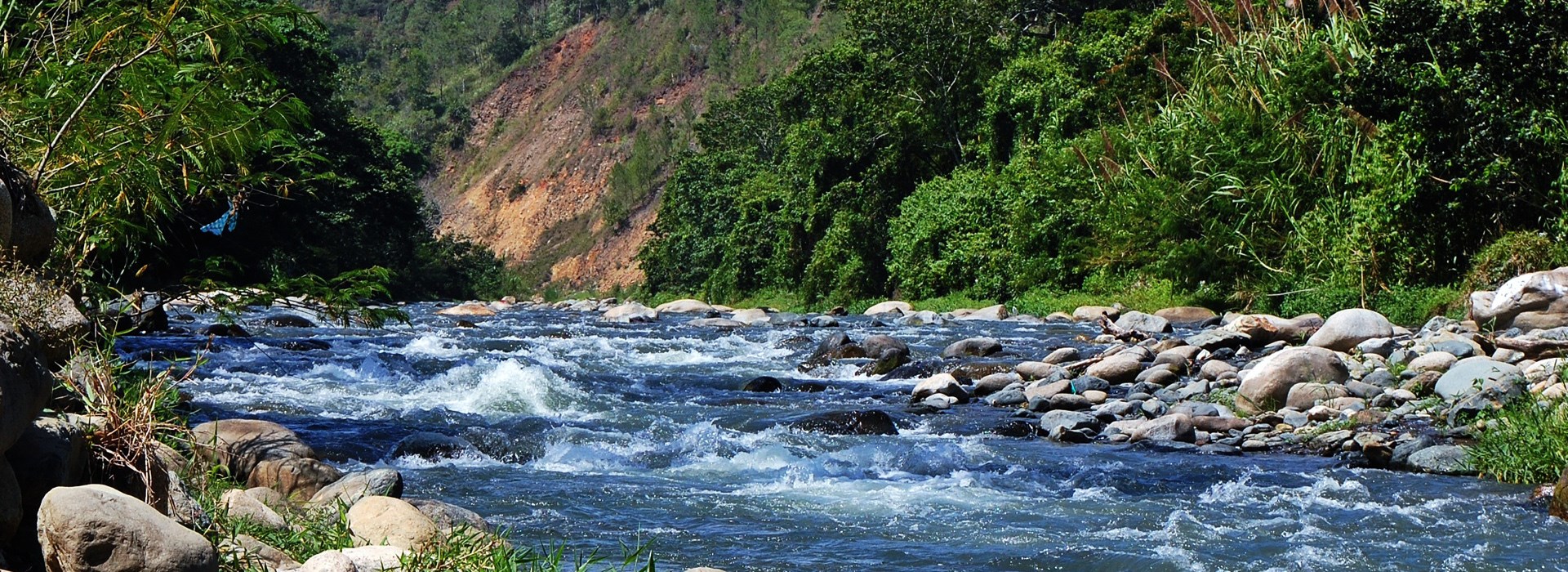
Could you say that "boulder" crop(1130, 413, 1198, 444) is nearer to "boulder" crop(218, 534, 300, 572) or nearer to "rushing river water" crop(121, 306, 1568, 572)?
"rushing river water" crop(121, 306, 1568, 572)

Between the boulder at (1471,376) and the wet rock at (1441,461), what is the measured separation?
1377mm

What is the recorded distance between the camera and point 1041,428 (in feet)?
31.2

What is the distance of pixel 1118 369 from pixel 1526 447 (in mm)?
4817

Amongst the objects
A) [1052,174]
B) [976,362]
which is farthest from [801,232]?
[976,362]

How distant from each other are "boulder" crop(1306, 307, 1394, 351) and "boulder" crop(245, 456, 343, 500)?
897 centimetres

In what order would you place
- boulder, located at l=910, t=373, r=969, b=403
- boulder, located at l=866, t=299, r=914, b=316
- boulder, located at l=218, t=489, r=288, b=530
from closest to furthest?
boulder, located at l=218, t=489, r=288, b=530, boulder, located at l=910, t=373, r=969, b=403, boulder, located at l=866, t=299, r=914, b=316

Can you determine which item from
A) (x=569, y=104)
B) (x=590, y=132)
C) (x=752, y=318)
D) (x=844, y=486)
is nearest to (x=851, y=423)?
(x=844, y=486)

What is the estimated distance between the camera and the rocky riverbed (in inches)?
236

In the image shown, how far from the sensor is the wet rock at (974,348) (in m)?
15.1

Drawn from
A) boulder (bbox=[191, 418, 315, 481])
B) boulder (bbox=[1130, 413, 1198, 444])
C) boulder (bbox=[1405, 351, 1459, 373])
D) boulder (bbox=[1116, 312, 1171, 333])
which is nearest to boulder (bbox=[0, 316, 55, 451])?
boulder (bbox=[191, 418, 315, 481])

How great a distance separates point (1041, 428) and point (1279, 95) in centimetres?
1022

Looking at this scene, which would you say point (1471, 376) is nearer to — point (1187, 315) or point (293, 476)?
point (293, 476)

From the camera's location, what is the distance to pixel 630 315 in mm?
29328

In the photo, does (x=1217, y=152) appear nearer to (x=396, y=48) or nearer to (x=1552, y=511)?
(x=1552, y=511)
